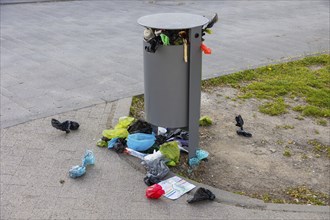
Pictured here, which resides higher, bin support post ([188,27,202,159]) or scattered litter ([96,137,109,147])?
bin support post ([188,27,202,159])

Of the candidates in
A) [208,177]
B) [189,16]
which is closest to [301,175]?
[208,177]

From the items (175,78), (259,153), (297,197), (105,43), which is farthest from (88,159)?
(105,43)

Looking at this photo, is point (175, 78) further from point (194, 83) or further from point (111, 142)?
point (111, 142)

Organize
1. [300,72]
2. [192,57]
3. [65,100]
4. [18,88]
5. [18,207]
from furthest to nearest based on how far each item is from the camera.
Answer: [300,72], [18,88], [65,100], [192,57], [18,207]

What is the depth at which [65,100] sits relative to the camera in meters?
5.56

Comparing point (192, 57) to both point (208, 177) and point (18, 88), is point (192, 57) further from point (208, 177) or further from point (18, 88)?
point (18, 88)

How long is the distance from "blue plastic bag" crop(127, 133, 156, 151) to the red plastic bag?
2.24 feet

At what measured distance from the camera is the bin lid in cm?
372

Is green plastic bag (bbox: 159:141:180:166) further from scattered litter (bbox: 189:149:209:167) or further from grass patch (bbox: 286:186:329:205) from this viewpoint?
grass patch (bbox: 286:186:329:205)

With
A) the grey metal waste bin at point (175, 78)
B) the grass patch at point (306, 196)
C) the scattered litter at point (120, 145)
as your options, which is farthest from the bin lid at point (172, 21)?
the grass patch at point (306, 196)

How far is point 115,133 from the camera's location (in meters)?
4.43

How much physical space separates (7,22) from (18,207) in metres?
7.71

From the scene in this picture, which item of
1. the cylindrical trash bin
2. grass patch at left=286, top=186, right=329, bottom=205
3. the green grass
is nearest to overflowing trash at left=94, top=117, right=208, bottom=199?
the cylindrical trash bin

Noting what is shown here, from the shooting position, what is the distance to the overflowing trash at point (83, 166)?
12.7 ft
